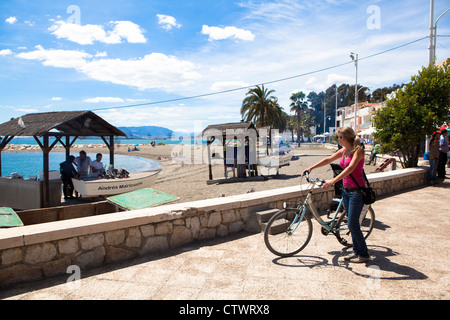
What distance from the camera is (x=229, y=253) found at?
13.8 ft

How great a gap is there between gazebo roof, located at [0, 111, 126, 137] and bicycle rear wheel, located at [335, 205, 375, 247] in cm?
947

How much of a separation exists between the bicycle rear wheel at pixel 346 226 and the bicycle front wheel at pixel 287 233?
470 millimetres

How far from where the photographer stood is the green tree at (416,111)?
10.4 meters

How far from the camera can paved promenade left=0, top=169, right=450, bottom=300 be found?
3055mm

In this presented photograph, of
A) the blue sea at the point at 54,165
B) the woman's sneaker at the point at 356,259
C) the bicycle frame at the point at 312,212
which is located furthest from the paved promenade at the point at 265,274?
the blue sea at the point at 54,165

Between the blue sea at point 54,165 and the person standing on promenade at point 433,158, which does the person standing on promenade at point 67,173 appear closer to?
the person standing on promenade at point 433,158

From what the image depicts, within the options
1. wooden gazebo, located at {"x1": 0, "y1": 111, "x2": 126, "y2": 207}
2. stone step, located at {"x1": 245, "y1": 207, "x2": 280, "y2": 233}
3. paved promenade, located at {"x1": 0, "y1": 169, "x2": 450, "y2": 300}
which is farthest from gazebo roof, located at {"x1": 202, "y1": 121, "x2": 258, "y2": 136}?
paved promenade, located at {"x1": 0, "y1": 169, "x2": 450, "y2": 300}

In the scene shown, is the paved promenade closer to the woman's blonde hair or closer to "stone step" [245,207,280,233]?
"stone step" [245,207,280,233]

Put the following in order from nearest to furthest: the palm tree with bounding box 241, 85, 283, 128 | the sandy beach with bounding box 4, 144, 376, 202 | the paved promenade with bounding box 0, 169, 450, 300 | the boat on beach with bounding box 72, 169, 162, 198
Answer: the paved promenade with bounding box 0, 169, 450, 300 < the boat on beach with bounding box 72, 169, 162, 198 < the sandy beach with bounding box 4, 144, 376, 202 < the palm tree with bounding box 241, 85, 283, 128

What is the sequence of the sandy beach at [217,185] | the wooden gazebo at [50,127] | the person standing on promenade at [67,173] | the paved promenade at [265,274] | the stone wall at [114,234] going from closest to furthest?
the paved promenade at [265,274], the stone wall at [114,234], the wooden gazebo at [50,127], the person standing on promenade at [67,173], the sandy beach at [217,185]
